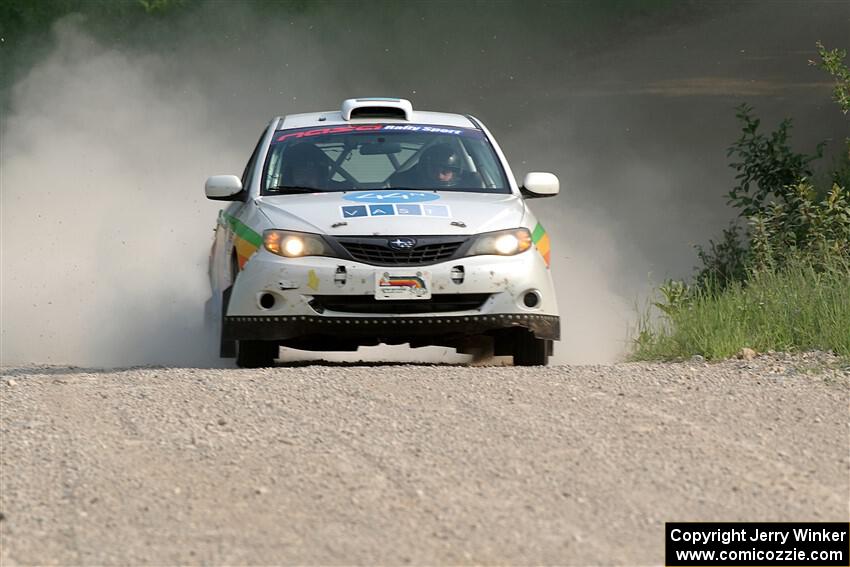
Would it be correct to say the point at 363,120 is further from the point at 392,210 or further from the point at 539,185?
the point at 392,210

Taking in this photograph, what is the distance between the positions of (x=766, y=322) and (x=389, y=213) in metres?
2.44

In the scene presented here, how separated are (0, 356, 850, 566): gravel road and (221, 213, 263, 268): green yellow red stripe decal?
87 centimetres

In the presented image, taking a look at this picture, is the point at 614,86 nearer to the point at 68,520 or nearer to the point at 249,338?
the point at 249,338

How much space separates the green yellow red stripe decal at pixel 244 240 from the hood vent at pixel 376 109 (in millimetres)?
1375

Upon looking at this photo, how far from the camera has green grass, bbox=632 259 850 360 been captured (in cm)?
1018

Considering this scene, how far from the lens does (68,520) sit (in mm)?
6121

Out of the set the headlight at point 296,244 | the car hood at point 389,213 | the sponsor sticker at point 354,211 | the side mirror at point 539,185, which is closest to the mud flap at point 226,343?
the headlight at point 296,244

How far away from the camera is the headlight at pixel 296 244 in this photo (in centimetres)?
952

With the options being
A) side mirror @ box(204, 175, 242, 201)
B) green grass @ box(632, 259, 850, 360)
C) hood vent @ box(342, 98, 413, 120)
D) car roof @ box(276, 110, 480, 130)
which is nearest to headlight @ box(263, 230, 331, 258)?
side mirror @ box(204, 175, 242, 201)

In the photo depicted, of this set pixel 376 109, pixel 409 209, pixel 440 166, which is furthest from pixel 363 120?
pixel 409 209

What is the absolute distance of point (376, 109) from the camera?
1141 cm

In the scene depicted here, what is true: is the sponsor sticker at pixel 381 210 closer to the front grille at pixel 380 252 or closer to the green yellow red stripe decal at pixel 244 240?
the front grille at pixel 380 252

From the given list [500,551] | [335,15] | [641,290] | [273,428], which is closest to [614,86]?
[335,15]

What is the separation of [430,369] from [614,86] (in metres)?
19.8
